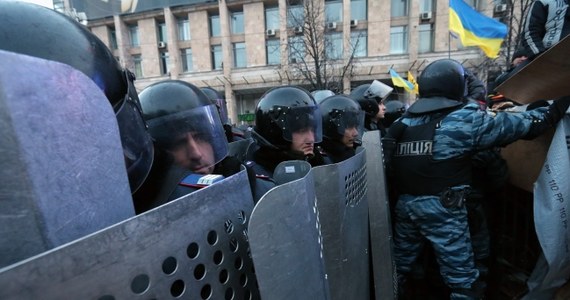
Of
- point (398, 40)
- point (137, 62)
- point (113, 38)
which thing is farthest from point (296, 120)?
point (113, 38)

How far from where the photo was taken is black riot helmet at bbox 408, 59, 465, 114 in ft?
7.47

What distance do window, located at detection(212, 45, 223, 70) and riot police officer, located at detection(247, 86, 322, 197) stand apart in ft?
78.5

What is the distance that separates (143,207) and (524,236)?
2.99 meters

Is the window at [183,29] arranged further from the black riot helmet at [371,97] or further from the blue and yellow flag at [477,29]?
the black riot helmet at [371,97]

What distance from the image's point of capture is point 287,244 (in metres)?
0.73

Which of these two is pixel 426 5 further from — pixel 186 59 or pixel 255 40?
pixel 186 59

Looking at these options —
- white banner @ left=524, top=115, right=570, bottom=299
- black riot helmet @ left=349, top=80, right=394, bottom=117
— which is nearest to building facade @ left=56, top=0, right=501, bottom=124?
black riot helmet @ left=349, top=80, right=394, bottom=117

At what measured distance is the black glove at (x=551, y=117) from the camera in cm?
171

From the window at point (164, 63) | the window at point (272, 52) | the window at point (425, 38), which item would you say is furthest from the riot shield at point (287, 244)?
the window at point (164, 63)

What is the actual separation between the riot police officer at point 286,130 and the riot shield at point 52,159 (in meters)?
1.34

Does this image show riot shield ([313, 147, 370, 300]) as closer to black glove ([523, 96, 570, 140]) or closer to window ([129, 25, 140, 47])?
black glove ([523, 96, 570, 140])

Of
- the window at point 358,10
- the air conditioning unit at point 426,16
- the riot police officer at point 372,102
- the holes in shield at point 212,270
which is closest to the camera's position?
the holes in shield at point 212,270

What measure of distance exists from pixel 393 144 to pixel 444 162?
1.33 feet

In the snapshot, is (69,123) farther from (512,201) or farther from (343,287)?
(512,201)
